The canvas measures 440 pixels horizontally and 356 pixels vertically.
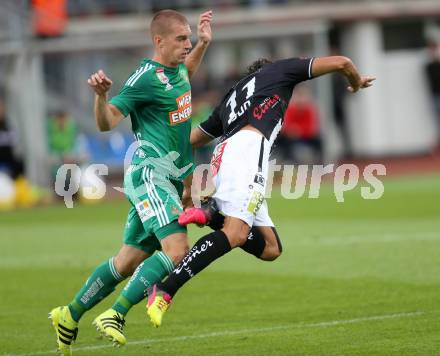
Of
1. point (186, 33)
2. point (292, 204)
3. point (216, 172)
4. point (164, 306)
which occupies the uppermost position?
point (186, 33)

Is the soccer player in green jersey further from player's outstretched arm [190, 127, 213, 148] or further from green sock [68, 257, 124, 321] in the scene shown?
player's outstretched arm [190, 127, 213, 148]

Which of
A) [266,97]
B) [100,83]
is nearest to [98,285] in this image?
[100,83]

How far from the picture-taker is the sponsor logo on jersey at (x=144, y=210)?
8305 mm

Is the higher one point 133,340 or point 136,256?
point 136,256

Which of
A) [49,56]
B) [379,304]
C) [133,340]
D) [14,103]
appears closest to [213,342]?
[133,340]

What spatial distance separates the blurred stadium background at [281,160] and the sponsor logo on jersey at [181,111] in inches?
69.5

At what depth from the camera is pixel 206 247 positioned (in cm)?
800

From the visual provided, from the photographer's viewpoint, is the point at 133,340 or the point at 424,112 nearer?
the point at 133,340

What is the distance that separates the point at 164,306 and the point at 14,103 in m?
21.4

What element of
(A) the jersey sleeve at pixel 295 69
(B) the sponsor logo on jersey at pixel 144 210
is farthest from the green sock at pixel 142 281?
(A) the jersey sleeve at pixel 295 69

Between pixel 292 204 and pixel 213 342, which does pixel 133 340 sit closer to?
pixel 213 342

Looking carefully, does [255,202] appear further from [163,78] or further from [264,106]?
[163,78]

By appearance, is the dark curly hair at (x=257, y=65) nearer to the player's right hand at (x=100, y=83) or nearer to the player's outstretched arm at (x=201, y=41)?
the player's outstretched arm at (x=201, y=41)

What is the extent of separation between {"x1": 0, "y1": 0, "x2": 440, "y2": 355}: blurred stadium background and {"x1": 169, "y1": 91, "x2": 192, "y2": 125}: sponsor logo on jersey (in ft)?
5.79
